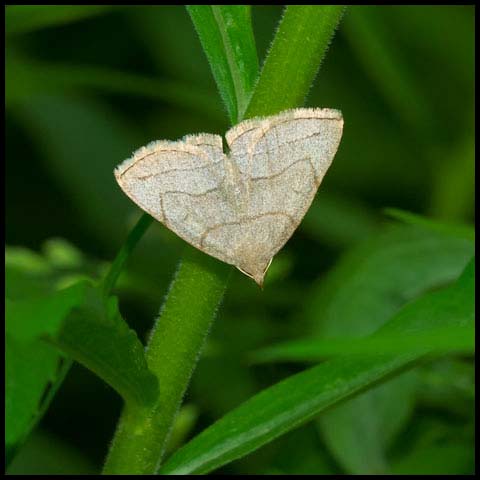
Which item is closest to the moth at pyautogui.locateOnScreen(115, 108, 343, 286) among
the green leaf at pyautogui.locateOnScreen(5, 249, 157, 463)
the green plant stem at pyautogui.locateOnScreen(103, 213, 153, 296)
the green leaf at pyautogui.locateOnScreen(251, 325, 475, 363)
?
the green plant stem at pyautogui.locateOnScreen(103, 213, 153, 296)

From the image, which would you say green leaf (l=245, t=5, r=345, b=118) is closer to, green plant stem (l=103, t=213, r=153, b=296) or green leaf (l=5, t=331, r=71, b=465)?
green plant stem (l=103, t=213, r=153, b=296)

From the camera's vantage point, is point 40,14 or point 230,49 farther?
point 40,14

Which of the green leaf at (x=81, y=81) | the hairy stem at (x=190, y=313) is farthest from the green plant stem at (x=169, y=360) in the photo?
the green leaf at (x=81, y=81)

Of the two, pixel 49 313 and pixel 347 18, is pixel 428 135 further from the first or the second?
pixel 49 313

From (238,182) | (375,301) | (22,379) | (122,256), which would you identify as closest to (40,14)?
(375,301)

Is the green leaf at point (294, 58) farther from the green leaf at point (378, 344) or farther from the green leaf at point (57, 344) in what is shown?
the green leaf at point (378, 344)

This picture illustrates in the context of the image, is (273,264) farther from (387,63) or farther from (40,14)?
(387,63)
